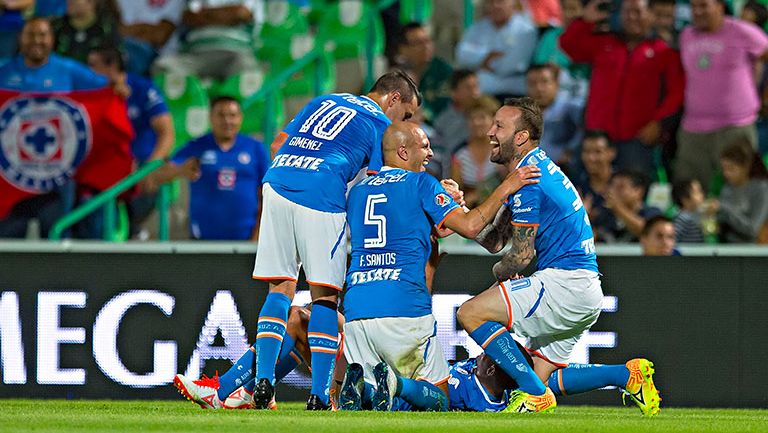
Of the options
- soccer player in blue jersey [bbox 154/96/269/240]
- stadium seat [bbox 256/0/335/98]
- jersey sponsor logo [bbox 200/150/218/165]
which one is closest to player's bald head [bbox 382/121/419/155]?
soccer player in blue jersey [bbox 154/96/269/240]

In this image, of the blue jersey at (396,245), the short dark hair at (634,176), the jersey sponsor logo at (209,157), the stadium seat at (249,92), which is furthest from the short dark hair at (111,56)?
the blue jersey at (396,245)

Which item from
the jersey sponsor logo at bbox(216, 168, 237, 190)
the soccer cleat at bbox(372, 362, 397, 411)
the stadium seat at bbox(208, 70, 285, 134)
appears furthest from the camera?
the stadium seat at bbox(208, 70, 285, 134)

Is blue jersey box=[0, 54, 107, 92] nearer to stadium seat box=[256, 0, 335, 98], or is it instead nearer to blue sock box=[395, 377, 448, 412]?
stadium seat box=[256, 0, 335, 98]

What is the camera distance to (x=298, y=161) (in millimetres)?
9172

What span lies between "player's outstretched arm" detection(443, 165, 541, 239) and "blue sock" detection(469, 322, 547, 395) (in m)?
0.55

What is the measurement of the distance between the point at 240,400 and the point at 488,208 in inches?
77.0

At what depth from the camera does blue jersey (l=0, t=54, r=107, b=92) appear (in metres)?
13.9

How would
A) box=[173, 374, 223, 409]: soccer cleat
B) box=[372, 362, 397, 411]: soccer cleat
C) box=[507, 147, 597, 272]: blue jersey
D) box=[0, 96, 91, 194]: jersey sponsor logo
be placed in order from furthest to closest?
box=[0, 96, 91, 194]: jersey sponsor logo
box=[173, 374, 223, 409]: soccer cleat
box=[507, 147, 597, 272]: blue jersey
box=[372, 362, 397, 411]: soccer cleat

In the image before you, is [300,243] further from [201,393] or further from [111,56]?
[111,56]

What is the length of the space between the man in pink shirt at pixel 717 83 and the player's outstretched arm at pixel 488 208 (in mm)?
5859

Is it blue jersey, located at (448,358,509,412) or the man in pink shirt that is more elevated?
the man in pink shirt

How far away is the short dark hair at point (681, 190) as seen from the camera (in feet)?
44.3

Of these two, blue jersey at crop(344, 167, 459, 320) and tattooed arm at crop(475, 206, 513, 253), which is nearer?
blue jersey at crop(344, 167, 459, 320)

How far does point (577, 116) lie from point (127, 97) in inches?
170
